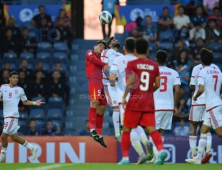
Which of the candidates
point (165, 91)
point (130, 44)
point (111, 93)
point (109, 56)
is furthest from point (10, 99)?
point (130, 44)

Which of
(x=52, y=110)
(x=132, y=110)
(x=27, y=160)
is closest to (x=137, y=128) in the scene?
(x=132, y=110)

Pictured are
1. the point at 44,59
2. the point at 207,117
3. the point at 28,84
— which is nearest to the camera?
the point at 207,117

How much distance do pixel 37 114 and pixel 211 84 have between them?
765 cm

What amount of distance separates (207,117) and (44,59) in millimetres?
8918

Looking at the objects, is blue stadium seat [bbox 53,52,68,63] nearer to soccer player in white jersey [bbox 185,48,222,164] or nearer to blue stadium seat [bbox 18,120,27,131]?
blue stadium seat [bbox 18,120,27,131]

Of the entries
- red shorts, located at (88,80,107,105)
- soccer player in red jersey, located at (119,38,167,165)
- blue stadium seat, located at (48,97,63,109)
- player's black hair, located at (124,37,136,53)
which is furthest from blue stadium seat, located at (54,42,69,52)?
soccer player in red jersey, located at (119,38,167,165)

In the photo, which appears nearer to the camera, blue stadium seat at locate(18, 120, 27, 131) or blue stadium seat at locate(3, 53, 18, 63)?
blue stadium seat at locate(18, 120, 27, 131)

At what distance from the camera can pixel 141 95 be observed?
10.7 meters

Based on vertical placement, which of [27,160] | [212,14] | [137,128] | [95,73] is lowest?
[27,160]

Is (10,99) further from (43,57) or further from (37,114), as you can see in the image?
(43,57)

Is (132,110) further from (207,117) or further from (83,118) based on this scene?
(83,118)

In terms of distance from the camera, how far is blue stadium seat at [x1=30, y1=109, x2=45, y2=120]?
18.8 metres

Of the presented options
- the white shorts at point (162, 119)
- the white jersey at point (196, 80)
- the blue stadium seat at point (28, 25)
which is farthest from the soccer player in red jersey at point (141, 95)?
the blue stadium seat at point (28, 25)

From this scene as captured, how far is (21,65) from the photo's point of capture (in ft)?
65.3
